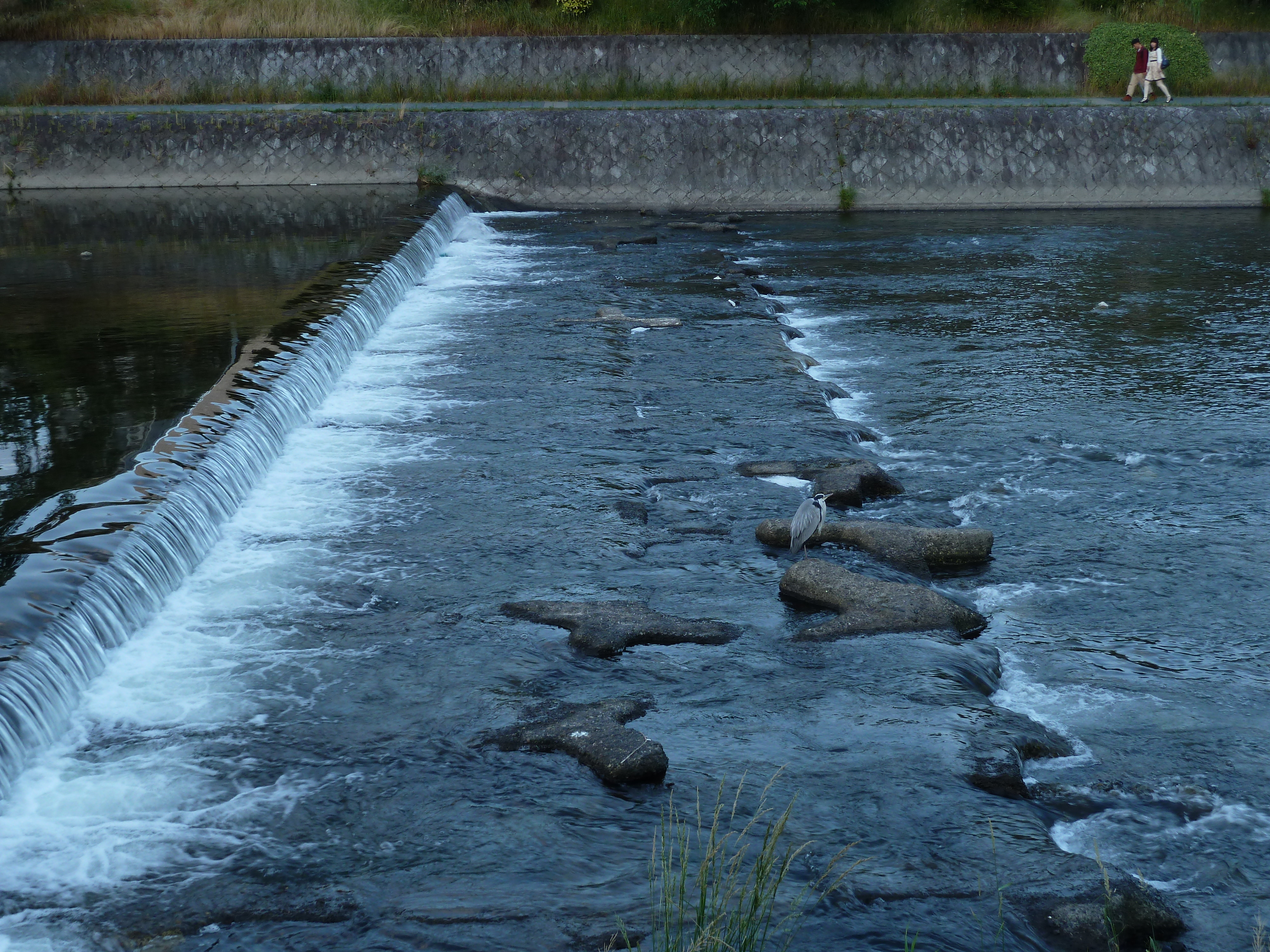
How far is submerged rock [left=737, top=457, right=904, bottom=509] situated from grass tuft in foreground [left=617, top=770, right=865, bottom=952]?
13.2ft

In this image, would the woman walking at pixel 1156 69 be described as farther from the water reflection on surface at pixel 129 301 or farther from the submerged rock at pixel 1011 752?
the submerged rock at pixel 1011 752

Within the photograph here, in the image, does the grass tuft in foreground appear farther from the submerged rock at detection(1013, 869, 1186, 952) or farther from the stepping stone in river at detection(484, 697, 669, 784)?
the submerged rock at detection(1013, 869, 1186, 952)

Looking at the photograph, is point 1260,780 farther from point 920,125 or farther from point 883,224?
point 920,125

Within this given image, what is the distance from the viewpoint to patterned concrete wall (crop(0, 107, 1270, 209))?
25938 mm

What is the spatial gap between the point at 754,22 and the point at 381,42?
27.8ft

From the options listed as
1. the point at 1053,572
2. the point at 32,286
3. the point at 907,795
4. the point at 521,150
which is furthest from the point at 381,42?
the point at 907,795

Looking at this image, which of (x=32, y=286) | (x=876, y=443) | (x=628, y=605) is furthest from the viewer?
(x=32, y=286)

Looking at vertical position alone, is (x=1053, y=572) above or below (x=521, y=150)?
below

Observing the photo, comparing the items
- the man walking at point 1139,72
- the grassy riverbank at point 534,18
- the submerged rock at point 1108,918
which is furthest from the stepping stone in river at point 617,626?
the grassy riverbank at point 534,18

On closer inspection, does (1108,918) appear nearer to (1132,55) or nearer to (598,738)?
(598,738)

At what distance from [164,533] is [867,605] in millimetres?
4330

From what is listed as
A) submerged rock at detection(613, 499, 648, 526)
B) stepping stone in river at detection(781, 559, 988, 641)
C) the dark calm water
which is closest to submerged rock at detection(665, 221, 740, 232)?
the dark calm water

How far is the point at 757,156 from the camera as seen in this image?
85.3 feet

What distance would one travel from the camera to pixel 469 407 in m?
12.2
